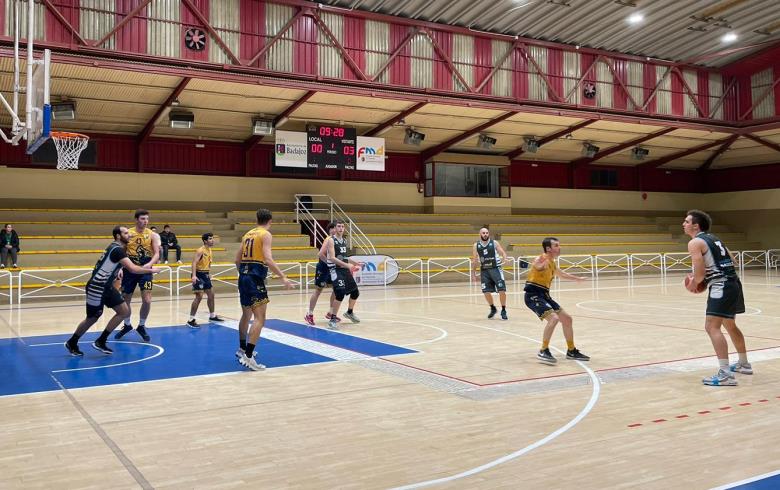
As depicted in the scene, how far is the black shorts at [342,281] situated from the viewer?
12.4 meters

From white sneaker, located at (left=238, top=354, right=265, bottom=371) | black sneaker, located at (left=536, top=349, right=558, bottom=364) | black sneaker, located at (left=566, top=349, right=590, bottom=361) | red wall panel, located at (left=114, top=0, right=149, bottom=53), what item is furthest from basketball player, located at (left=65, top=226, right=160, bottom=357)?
red wall panel, located at (left=114, top=0, right=149, bottom=53)

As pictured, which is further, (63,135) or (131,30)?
(131,30)

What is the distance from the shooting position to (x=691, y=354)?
9039 mm

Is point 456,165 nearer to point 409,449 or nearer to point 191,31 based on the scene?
point 191,31

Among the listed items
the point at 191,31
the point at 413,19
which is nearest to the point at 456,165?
the point at 413,19

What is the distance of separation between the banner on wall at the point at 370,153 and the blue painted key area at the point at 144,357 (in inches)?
592

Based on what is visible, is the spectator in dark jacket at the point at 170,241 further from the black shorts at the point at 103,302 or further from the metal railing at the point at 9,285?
the black shorts at the point at 103,302

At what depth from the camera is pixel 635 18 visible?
83.6ft

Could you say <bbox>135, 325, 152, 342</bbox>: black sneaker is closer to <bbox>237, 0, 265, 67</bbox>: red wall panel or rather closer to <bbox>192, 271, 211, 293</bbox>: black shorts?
<bbox>192, 271, 211, 293</bbox>: black shorts

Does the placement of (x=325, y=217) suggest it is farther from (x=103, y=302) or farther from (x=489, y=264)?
(x=103, y=302)

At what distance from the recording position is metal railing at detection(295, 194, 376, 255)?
26.7 m

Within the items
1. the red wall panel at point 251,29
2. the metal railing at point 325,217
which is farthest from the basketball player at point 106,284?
the metal railing at point 325,217

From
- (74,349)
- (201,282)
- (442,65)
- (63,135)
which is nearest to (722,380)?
(74,349)

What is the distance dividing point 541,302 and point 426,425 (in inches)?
146
